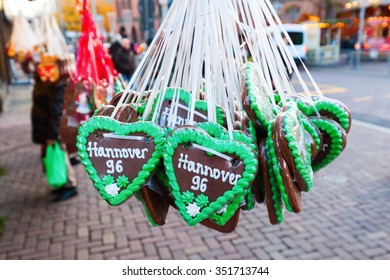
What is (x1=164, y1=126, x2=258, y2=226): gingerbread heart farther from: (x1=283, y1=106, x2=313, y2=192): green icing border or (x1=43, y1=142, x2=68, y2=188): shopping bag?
(x1=43, y1=142, x2=68, y2=188): shopping bag

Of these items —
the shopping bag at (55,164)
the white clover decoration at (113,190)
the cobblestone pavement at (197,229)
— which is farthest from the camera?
the shopping bag at (55,164)

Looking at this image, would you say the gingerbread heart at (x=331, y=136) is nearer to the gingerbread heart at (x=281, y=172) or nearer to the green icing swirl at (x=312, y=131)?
the green icing swirl at (x=312, y=131)

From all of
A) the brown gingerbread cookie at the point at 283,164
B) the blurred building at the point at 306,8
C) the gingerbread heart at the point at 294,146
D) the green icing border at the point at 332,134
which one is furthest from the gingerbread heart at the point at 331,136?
the blurred building at the point at 306,8

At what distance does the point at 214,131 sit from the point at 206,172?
10 cm

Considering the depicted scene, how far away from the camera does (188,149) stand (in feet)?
3.10

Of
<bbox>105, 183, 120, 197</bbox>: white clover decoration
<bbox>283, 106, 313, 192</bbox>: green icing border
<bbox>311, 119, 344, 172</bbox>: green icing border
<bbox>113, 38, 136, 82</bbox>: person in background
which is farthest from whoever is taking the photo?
<bbox>113, 38, 136, 82</bbox>: person in background

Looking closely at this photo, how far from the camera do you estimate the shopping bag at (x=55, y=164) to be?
422cm

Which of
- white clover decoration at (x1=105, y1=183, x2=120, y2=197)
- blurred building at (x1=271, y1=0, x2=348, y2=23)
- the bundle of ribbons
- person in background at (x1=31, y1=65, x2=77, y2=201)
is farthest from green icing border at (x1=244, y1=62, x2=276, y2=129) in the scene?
blurred building at (x1=271, y1=0, x2=348, y2=23)

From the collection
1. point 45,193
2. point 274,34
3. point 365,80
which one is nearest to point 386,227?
point 274,34

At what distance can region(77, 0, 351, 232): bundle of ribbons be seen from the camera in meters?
0.94

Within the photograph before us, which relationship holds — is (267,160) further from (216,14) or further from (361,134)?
(361,134)

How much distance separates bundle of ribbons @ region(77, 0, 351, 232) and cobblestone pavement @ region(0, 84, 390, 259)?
2312 millimetres

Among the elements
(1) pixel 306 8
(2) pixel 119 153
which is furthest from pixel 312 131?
(1) pixel 306 8

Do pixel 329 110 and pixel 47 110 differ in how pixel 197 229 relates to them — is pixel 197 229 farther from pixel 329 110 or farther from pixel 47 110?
pixel 329 110
